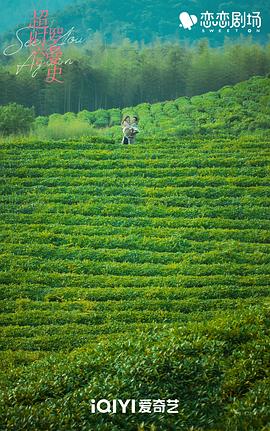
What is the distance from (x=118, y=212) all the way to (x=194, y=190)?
82 centimetres

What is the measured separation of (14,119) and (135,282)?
2.43 meters

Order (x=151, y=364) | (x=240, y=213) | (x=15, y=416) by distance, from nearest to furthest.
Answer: (x=15, y=416) < (x=151, y=364) < (x=240, y=213)

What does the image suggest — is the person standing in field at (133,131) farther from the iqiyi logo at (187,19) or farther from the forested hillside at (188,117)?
the iqiyi logo at (187,19)

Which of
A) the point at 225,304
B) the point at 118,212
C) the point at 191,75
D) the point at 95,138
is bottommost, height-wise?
the point at 225,304

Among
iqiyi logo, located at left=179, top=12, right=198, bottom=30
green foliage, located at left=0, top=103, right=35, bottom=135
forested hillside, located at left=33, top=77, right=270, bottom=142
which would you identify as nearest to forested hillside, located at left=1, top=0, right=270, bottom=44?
iqiyi logo, located at left=179, top=12, right=198, bottom=30

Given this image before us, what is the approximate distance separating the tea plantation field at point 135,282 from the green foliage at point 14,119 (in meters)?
0.16

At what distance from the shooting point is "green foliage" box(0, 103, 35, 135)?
Answer: 850 centimetres

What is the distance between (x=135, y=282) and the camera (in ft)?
24.3

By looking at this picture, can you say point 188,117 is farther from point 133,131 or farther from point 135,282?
point 135,282

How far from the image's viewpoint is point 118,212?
26.0ft

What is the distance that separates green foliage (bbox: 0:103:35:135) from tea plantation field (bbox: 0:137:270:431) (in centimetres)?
16

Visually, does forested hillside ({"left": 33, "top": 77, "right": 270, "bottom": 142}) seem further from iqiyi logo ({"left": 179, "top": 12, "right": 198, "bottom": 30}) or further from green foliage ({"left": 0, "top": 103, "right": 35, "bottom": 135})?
iqiyi logo ({"left": 179, "top": 12, "right": 198, "bottom": 30})

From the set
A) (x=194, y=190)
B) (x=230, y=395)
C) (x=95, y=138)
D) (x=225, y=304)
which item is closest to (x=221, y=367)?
(x=230, y=395)

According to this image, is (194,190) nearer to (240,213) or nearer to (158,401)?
(240,213)
